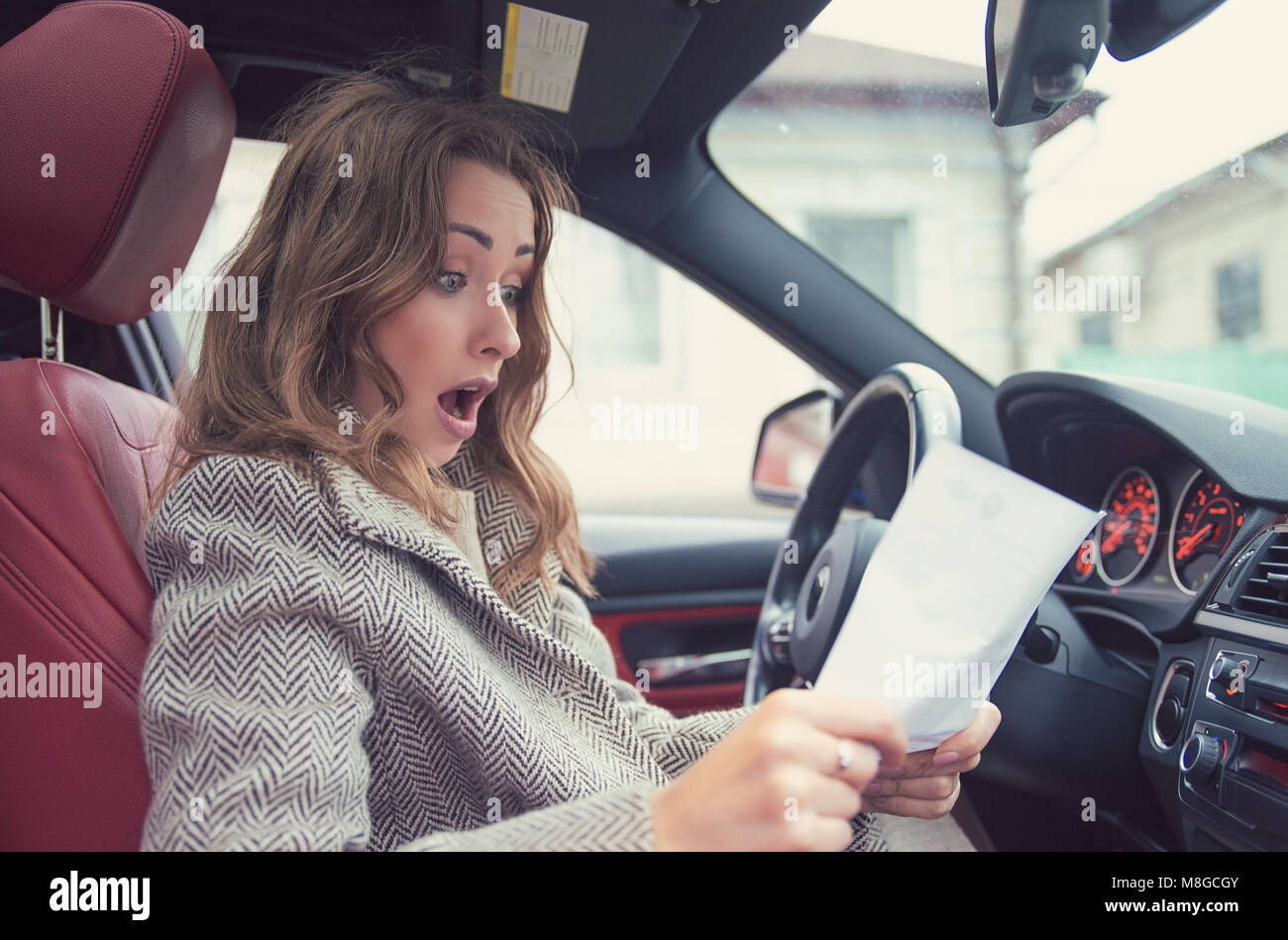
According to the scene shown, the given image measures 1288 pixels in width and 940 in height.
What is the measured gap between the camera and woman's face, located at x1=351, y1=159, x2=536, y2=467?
3.09 ft

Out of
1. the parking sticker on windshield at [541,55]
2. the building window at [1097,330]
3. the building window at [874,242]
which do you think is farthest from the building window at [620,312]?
the parking sticker on windshield at [541,55]

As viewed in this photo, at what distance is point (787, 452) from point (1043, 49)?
1.28 m

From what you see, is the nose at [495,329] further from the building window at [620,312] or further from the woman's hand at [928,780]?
the building window at [620,312]

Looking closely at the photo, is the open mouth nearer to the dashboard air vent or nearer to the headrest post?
the headrest post

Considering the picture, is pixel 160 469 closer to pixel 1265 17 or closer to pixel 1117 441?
pixel 1117 441

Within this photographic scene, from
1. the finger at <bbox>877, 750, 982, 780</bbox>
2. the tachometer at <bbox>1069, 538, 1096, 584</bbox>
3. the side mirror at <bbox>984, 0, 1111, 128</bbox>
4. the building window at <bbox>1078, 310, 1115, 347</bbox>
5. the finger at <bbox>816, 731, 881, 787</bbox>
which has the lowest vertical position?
the finger at <bbox>877, 750, 982, 780</bbox>

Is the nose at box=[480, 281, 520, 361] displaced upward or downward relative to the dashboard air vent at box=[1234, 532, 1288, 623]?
upward

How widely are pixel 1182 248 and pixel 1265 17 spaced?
1.53ft

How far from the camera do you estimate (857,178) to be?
10.6ft

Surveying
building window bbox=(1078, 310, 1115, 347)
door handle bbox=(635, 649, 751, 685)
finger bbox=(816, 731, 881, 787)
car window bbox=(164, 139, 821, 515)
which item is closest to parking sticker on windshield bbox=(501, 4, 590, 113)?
finger bbox=(816, 731, 881, 787)

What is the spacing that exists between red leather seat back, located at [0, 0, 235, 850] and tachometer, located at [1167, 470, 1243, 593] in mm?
1042
